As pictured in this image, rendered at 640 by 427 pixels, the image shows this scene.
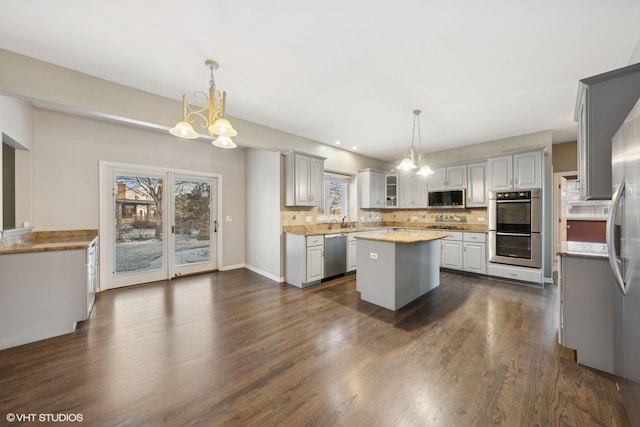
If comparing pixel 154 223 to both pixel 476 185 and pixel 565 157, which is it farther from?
pixel 565 157

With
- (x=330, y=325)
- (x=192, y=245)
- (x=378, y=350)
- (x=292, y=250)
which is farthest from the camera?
(x=192, y=245)

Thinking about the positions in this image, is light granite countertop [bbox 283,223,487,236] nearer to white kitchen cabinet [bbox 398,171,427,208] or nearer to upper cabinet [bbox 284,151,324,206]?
upper cabinet [bbox 284,151,324,206]

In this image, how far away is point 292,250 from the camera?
4328 millimetres

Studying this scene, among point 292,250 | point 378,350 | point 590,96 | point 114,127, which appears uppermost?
point 114,127

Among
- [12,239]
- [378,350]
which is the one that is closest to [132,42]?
[12,239]

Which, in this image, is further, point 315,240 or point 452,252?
point 452,252

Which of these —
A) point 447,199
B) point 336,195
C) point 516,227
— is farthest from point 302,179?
point 516,227

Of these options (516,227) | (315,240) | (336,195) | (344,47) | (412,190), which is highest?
(344,47)

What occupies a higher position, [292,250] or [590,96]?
[590,96]

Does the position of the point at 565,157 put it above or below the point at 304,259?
above

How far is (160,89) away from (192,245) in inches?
119

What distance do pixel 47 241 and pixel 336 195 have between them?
498 cm

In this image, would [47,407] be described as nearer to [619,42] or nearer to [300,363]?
[300,363]

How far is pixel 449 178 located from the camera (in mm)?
5281
